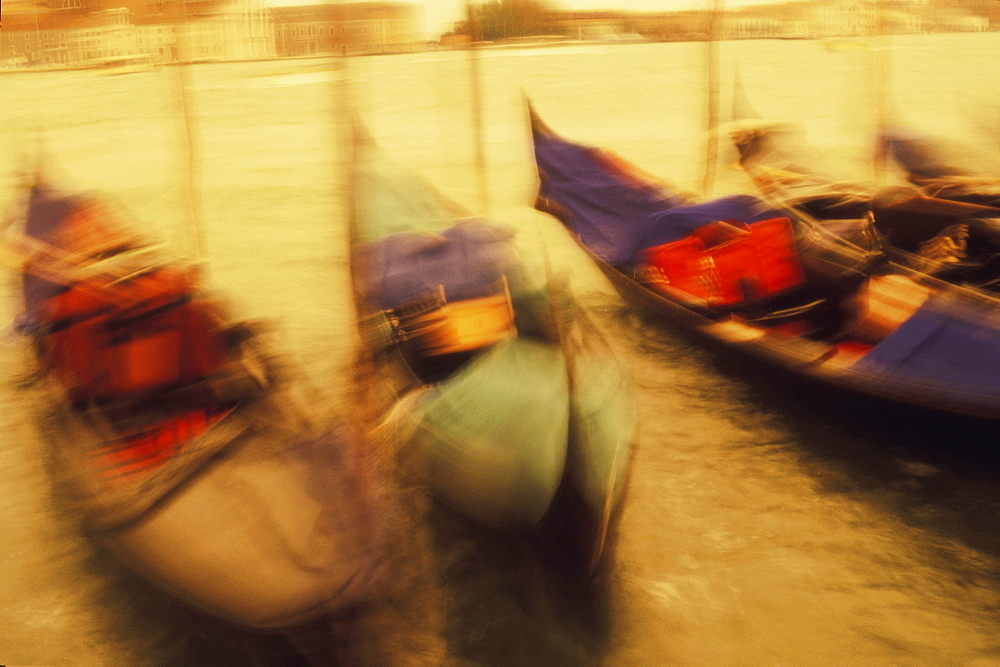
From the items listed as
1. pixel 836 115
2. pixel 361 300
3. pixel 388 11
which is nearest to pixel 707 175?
pixel 388 11

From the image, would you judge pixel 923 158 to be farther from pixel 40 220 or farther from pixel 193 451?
pixel 40 220

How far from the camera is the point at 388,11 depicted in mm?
3691

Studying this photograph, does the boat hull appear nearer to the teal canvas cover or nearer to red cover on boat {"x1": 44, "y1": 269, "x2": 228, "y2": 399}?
the teal canvas cover

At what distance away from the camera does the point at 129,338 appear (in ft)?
6.46

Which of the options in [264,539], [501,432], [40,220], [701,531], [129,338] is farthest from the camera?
[40,220]

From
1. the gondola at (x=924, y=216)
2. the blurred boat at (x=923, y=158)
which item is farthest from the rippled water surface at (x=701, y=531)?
the blurred boat at (x=923, y=158)

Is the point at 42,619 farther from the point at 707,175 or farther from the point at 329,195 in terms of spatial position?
the point at 329,195

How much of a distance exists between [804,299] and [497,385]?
1.47m

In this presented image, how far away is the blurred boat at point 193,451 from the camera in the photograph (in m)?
1.48

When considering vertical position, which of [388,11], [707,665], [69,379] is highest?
[388,11]

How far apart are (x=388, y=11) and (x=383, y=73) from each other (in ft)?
56.7

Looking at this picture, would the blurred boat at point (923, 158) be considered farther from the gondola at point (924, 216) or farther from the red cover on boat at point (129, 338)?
the red cover on boat at point (129, 338)

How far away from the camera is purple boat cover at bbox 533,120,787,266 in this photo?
3.02 meters

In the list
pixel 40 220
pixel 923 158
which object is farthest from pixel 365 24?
pixel 923 158
